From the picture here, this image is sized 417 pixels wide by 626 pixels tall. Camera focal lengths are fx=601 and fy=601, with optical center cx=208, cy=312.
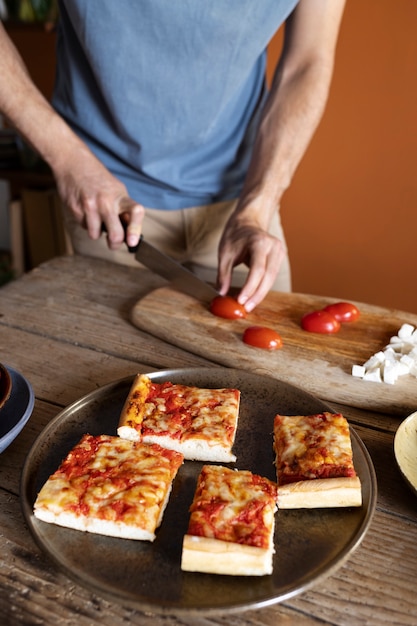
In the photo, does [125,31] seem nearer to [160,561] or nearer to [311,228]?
[160,561]

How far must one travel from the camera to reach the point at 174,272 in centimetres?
232

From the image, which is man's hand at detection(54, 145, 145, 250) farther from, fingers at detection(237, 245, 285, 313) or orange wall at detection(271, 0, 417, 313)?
orange wall at detection(271, 0, 417, 313)

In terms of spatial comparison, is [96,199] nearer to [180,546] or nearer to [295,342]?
[295,342]

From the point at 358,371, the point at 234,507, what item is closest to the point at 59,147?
the point at 358,371

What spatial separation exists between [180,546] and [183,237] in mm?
1898

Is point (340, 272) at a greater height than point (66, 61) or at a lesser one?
lesser

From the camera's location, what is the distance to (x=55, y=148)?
2344 millimetres

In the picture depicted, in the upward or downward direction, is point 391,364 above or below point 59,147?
below

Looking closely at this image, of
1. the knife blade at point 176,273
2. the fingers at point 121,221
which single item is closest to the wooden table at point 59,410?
the knife blade at point 176,273

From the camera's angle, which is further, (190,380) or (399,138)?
(399,138)

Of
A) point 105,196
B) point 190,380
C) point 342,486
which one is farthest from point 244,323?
point 342,486

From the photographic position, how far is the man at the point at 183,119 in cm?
227

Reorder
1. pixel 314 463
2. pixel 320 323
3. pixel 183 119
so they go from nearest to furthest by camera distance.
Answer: pixel 314 463 < pixel 320 323 < pixel 183 119

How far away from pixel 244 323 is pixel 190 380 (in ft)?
1.72
